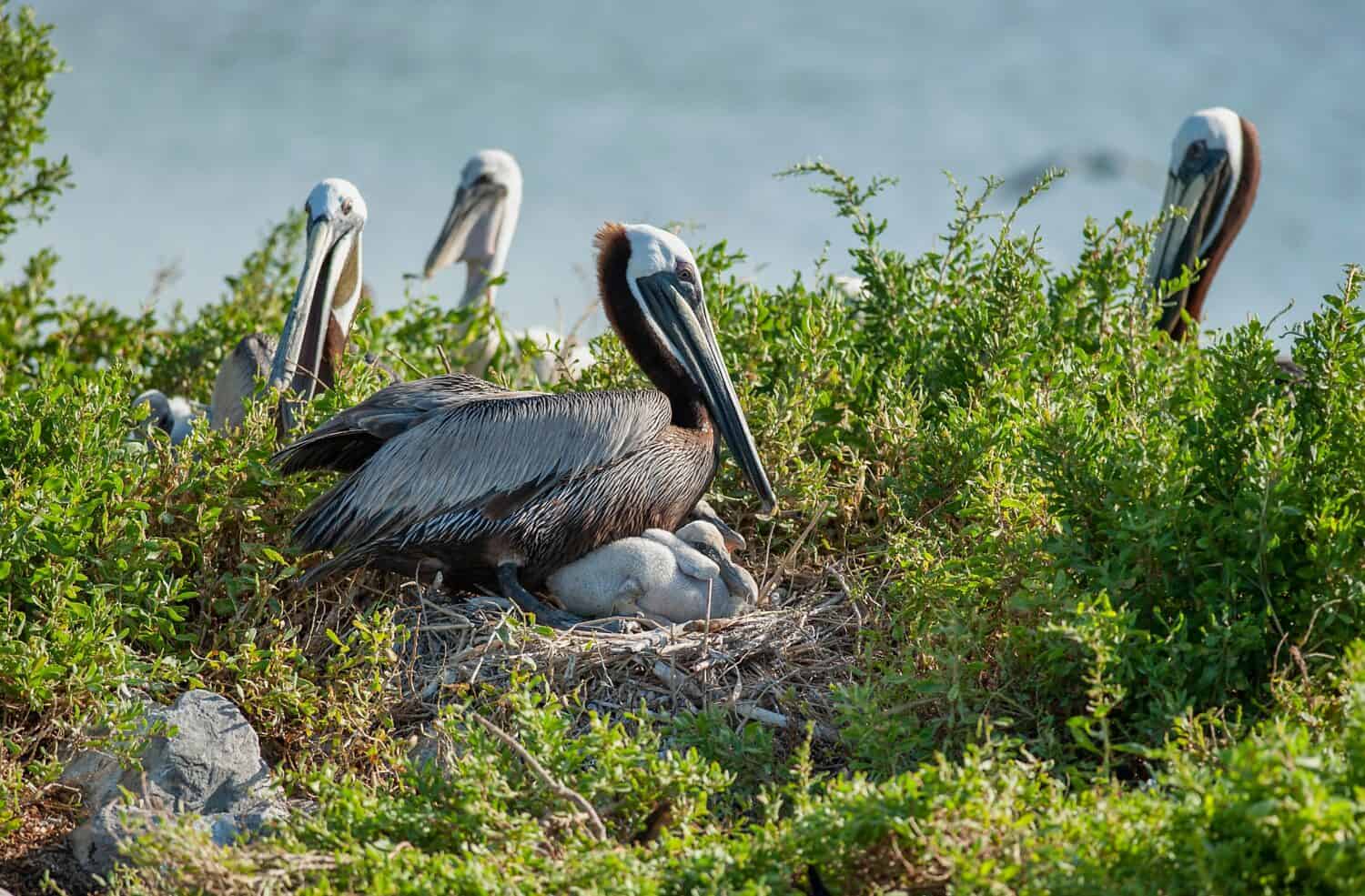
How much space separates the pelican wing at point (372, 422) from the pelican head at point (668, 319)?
1.55 feet

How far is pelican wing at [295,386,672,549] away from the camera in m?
4.64

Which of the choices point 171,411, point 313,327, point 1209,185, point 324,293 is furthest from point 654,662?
point 1209,185

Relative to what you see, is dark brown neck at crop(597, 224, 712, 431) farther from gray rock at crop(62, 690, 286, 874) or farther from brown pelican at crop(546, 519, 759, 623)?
gray rock at crop(62, 690, 286, 874)

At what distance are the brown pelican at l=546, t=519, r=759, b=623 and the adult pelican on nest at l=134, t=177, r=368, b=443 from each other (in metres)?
1.49

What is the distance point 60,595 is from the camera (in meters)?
4.19

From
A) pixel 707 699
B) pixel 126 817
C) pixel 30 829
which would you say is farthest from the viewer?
pixel 707 699

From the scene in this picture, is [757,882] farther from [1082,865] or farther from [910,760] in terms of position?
[910,760]

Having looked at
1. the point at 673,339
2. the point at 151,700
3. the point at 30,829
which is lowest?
the point at 30,829

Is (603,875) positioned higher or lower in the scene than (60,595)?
lower

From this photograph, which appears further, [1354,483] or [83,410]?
[83,410]

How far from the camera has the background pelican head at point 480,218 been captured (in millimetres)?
9766

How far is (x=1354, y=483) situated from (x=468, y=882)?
217 centimetres

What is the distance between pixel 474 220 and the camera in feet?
32.4

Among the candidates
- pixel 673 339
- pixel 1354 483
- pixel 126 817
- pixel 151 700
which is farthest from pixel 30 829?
pixel 1354 483
